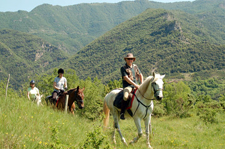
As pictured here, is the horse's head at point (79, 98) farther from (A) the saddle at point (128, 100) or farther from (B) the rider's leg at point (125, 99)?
(B) the rider's leg at point (125, 99)

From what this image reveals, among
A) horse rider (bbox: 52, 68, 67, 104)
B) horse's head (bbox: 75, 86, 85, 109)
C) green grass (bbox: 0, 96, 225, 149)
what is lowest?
green grass (bbox: 0, 96, 225, 149)

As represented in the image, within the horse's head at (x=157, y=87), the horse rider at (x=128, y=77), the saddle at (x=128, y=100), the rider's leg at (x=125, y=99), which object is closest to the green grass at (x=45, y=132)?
the rider's leg at (x=125, y=99)

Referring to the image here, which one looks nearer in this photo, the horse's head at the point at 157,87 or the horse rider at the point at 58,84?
the horse's head at the point at 157,87

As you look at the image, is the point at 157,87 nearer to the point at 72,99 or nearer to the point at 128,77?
the point at 128,77

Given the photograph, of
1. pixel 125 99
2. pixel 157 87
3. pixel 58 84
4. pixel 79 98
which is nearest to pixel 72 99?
pixel 79 98

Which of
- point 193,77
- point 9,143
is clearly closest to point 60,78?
point 9,143

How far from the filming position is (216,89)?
131125mm

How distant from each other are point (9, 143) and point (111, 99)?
4671 mm

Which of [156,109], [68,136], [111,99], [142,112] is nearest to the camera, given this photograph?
[68,136]

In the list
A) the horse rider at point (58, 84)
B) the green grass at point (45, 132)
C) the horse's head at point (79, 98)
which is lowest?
the green grass at point (45, 132)

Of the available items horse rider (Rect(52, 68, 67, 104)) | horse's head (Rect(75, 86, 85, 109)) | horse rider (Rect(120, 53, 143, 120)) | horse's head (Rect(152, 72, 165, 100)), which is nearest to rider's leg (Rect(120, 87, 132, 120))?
horse rider (Rect(120, 53, 143, 120))

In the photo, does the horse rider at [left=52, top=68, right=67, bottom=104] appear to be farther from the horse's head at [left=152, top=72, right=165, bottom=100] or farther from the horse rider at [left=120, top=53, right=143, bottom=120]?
the horse's head at [left=152, top=72, right=165, bottom=100]

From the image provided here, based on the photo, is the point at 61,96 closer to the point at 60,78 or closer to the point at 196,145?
A: the point at 60,78

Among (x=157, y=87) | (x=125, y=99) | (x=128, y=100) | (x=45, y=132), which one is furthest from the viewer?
(x=128, y=100)
